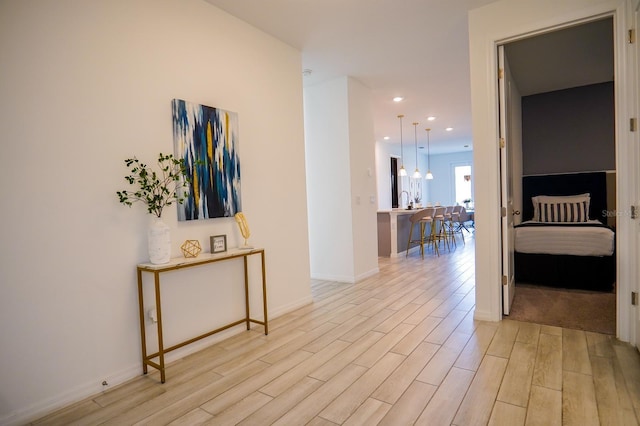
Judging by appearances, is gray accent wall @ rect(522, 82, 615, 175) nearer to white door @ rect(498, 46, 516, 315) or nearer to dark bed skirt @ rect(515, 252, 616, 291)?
dark bed skirt @ rect(515, 252, 616, 291)

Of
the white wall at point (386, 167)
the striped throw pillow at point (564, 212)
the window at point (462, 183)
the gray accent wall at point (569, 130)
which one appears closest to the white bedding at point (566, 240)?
the striped throw pillow at point (564, 212)

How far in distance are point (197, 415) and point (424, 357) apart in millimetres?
1485

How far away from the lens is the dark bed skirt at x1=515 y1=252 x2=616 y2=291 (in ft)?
12.5

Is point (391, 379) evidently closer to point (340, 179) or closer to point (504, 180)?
point (504, 180)

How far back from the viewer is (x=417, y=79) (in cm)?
483

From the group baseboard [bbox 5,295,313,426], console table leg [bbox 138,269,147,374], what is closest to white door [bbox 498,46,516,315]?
baseboard [bbox 5,295,313,426]

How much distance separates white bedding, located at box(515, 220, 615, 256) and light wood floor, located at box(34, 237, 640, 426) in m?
1.61

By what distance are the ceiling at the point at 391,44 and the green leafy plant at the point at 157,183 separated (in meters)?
1.44

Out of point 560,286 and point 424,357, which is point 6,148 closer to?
point 424,357

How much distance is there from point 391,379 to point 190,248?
5.27 feet

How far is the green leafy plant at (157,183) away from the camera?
2.24 metres

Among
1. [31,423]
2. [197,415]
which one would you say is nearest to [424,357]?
[197,415]

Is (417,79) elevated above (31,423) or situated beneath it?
elevated above

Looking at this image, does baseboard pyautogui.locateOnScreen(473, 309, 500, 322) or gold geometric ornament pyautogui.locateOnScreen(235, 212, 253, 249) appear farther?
baseboard pyautogui.locateOnScreen(473, 309, 500, 322)
